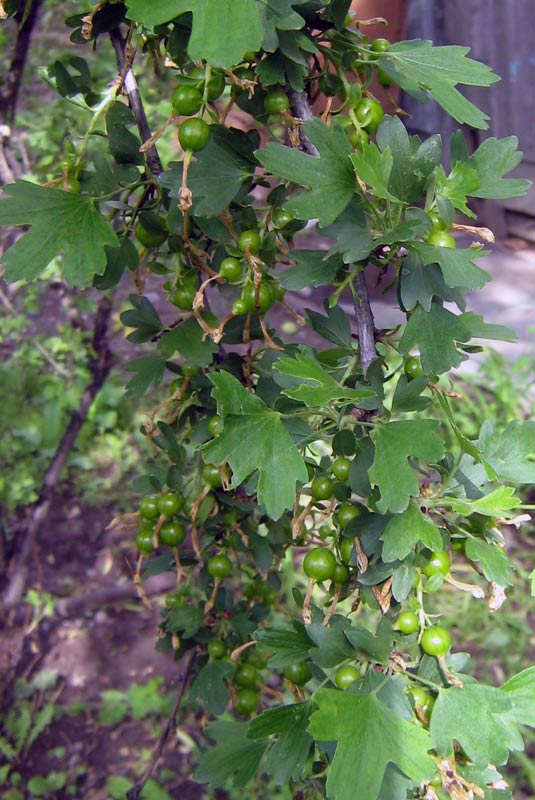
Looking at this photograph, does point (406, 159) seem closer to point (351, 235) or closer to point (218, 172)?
point (351, 235)

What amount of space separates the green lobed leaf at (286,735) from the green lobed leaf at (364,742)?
8 cm

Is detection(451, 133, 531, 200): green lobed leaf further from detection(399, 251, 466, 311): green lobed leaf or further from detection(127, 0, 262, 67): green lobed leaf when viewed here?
detection(127, 0, 262, 67): green lobed leaf

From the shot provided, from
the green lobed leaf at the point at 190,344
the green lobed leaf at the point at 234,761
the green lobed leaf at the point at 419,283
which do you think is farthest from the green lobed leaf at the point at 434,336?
the green lobed leaf at the point at 234,761

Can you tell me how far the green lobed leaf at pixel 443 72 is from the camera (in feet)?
2.13

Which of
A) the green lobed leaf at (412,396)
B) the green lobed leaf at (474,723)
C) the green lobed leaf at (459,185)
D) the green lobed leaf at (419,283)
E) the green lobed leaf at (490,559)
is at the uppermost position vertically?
the green lobed leaf at (459,185)

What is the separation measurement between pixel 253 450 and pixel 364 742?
0.26 meters

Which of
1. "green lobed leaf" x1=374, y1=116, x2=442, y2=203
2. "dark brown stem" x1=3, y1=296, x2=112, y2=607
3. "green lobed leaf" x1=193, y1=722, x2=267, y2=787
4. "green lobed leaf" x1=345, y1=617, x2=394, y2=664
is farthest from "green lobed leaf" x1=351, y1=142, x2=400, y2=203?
"dark brown stem" x1=3, y1=296, x2=112, y2=607

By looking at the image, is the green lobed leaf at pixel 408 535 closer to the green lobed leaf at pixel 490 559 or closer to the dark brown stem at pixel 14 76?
the green lobed leaf at pixel 490 559

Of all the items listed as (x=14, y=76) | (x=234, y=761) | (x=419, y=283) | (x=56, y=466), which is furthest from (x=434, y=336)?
(x=56, y=466)

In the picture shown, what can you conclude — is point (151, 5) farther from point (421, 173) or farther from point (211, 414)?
point (211, 414)

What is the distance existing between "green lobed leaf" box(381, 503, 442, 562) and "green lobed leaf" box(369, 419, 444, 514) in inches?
0.7

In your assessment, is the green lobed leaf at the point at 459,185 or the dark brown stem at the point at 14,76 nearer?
the green lobed leaf at the point at 459,185

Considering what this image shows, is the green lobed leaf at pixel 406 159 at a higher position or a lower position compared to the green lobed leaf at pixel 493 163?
higher

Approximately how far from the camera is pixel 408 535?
63 centimetres
